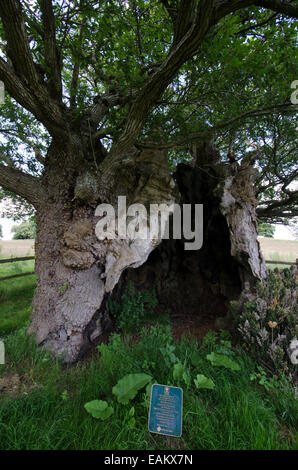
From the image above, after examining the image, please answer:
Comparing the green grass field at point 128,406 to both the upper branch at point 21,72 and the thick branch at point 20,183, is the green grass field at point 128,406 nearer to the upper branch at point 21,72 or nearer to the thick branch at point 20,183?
the thick branch at point 20,183

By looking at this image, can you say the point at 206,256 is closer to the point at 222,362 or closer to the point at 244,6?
the point at 222,362

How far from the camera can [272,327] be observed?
7.20 feet

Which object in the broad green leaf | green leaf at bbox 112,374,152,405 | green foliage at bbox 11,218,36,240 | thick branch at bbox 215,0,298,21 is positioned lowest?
the broad green leaf

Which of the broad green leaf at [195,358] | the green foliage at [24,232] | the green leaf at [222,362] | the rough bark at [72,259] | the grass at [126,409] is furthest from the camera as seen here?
the green foliage at [24,232]

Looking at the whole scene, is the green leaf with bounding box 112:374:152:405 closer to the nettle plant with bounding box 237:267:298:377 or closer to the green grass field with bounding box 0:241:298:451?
the green grass field with bounding box 0:241:298:451

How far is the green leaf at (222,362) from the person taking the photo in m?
2.11

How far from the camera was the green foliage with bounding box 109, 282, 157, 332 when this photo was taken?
364 cm

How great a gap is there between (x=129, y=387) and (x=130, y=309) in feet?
6.74

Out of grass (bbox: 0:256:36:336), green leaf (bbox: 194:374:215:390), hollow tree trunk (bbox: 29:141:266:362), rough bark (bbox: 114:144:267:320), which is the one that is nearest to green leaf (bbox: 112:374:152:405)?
green leaf (bbox: 194:374:215:390)

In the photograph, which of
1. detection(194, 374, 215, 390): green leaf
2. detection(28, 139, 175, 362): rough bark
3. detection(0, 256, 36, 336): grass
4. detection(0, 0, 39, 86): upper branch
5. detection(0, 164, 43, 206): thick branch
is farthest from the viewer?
detection(0, 256, 36, 336): grass

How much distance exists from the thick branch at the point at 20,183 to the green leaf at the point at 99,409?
2853 mm

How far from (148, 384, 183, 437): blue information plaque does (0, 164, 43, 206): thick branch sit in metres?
3.10

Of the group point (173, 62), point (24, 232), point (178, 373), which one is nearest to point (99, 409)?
point (178, 373)

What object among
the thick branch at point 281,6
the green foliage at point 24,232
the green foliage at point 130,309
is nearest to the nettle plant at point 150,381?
the green foliage at point 130,309
